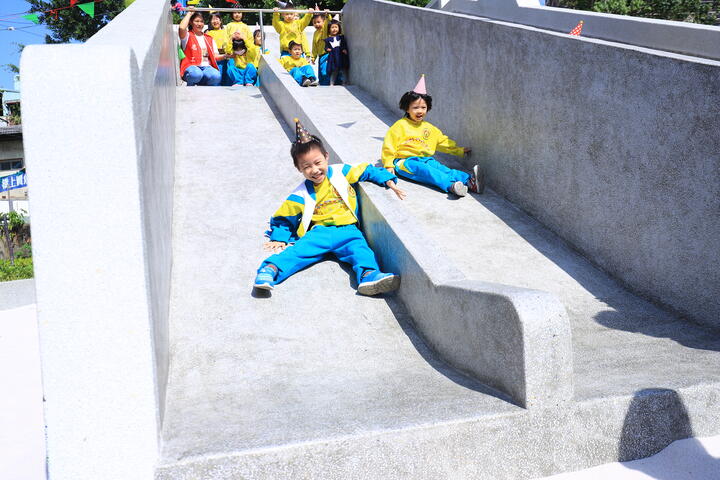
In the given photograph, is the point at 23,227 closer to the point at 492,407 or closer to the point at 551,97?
the point at 551,97

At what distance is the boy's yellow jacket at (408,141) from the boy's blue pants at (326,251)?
179 cm

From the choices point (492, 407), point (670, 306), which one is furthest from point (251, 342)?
point (670, 306)

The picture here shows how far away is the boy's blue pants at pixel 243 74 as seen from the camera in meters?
10.4

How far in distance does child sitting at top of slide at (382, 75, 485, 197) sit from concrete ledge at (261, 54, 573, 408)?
149cm

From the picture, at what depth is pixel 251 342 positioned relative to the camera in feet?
11.8

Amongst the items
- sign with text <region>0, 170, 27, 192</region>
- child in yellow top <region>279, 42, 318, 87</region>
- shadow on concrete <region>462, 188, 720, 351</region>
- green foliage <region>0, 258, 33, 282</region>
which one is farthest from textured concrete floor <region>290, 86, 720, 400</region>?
sign with text <region>0, 170, 27, 192</region>

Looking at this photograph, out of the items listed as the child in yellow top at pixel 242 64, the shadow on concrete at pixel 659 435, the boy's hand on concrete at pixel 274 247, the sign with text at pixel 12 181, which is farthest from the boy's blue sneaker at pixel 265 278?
the sign with text at pixel 12 181

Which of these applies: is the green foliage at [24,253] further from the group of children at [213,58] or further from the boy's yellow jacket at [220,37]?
the group of children at [213,58]

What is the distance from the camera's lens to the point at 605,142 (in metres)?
4.72

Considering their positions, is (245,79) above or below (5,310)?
above

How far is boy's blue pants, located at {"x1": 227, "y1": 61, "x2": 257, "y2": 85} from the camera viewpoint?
1043 centimetres

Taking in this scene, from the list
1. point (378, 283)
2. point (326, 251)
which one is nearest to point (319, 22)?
point (326, 251)

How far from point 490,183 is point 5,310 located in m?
5.93

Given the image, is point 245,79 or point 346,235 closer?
point 346,235
